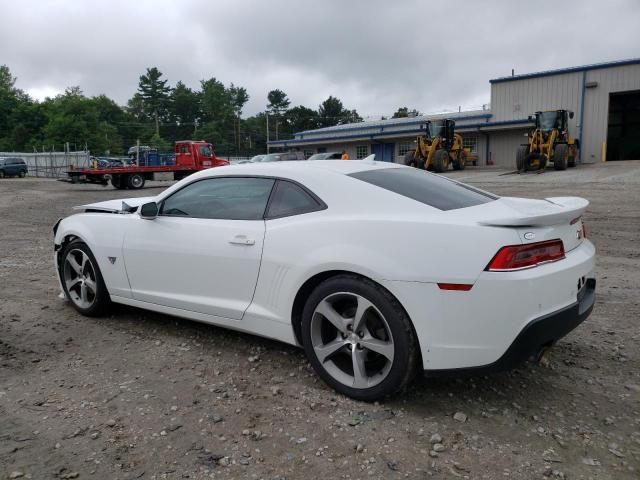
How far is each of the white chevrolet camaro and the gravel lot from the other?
0.29 m

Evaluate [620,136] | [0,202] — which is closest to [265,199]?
[0,202]

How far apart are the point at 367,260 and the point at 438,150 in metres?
25.9

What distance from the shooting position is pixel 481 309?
2.61 m

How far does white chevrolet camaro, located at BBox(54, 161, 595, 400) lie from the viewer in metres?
2.64

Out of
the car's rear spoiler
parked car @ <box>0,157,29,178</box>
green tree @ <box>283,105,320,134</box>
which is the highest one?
green tree @ <box>283,105,320,134</box>

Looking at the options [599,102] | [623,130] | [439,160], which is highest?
[599,102]

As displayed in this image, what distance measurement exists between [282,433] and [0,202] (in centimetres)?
1923

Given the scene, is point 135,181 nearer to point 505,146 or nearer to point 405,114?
point 505,146

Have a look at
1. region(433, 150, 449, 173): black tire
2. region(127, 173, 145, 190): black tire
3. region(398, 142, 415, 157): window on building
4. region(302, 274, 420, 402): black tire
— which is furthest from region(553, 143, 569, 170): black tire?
region(302, 274, 420, 402): black tire

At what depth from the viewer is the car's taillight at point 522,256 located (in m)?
2.59

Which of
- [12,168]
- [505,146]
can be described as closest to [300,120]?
[12,168]

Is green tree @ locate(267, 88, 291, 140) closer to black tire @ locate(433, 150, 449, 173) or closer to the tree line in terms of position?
the tree line

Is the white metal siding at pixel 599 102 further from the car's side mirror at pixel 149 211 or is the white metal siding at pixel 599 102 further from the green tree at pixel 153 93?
the green tree at pixel 153 93

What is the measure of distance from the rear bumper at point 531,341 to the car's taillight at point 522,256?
285 mm
